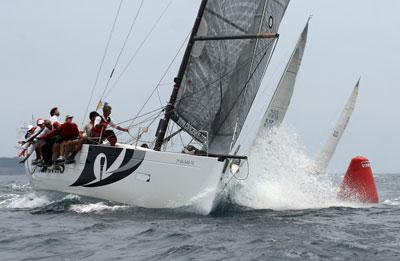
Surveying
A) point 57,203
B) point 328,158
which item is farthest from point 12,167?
point 57,203

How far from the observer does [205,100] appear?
12484 mm

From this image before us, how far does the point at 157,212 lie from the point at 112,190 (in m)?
1.30

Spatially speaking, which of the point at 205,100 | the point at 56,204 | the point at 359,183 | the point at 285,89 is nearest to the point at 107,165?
the point at 56,204

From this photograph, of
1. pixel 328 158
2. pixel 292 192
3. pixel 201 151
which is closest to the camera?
pixel 201 151

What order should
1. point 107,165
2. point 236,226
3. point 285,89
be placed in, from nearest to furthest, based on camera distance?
point 236,226
point 107,165
point 285,89

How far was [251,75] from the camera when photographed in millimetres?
12648

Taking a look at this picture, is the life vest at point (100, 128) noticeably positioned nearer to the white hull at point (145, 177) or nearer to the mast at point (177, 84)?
the white hull at point (145, 177)

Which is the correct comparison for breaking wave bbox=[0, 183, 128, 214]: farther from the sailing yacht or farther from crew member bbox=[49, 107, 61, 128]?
crew member bbox=[49, 107, 61, 128]

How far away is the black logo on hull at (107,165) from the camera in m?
11.2

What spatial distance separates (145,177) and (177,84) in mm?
2198

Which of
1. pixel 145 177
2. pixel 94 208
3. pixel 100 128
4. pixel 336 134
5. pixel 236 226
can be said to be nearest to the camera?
pixel 236 226

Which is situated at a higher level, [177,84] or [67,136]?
[177,84]

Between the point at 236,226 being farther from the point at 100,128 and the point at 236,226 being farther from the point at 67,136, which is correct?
the point at 67,136

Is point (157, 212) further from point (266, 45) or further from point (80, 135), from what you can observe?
point (266, 45)
